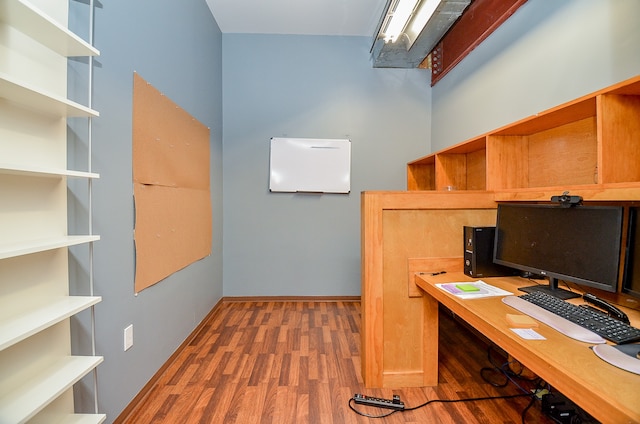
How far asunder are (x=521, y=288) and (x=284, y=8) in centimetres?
322

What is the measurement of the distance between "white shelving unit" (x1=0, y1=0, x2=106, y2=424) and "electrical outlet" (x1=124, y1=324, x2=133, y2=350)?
38 cm

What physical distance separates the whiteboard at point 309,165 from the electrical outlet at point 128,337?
2041 mm

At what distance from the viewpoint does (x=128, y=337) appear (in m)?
1.58

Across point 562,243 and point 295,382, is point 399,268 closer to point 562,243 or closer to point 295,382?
point 562,243

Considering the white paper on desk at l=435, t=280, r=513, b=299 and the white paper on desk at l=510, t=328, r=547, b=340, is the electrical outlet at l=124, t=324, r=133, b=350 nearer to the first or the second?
the white paper on desk at l=435, t=280, r=513, b=299

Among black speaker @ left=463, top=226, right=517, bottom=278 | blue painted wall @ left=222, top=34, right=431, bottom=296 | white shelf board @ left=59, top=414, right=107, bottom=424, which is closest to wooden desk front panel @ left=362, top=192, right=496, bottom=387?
black speaker @ left=463, top=226, right=517, bottom=278

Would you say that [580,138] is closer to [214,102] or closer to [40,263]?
[40,263]

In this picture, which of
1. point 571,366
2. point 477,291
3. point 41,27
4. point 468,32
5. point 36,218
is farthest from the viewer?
point 468,32

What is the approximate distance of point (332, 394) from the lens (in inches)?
68.6

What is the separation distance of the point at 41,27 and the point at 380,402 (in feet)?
7.45

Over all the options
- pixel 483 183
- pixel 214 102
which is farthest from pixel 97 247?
pixel 483 183

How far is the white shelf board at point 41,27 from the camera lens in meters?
0.82

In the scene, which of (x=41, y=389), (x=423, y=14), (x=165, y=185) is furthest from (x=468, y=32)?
(x=41, y=389)

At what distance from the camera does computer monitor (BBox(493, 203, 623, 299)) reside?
1.19 meters
